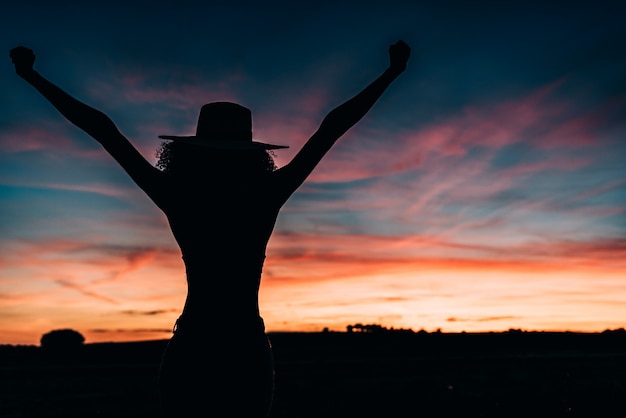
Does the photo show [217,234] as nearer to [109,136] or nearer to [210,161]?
[210,161]

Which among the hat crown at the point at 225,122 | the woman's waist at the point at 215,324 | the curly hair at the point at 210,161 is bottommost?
the woman's waist at the point at 215,324

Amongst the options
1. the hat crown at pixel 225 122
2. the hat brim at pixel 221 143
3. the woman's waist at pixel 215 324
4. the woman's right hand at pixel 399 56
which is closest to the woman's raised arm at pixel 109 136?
the hat brim at pixel 221 143

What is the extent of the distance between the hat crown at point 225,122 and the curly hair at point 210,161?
74 mm

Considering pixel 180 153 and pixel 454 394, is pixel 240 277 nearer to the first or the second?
pixel 180 153

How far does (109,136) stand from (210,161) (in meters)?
0.39

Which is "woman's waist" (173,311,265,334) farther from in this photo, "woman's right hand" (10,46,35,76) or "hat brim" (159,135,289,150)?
"woman's right hand" (10,46,35,76)

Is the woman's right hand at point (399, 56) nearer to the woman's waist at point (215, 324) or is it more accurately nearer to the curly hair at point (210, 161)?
the curly hair at point (210, 161)


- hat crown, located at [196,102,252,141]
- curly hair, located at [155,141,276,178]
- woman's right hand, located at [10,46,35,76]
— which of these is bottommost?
curly hair, located at [155,141,276,178]

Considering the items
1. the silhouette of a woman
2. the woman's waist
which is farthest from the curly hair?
the woman's waist

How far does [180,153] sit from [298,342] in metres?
79.9

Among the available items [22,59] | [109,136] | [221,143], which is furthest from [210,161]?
[22,59]

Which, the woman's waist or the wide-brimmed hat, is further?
the wide-brimmed hat

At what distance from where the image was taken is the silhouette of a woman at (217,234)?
7.93ft

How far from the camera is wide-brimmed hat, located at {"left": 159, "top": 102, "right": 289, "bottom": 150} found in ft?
8.49
